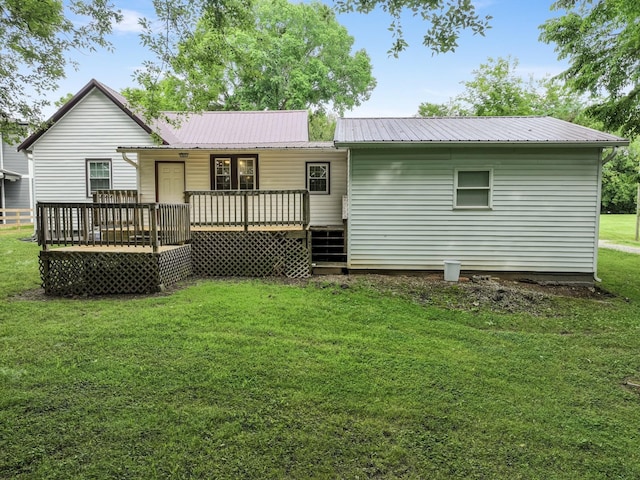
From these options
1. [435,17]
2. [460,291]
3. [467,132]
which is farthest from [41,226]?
[467,132]

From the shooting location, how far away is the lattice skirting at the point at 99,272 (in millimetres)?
7102

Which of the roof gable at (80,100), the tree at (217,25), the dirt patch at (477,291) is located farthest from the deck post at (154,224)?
the roof gable at (80,100)

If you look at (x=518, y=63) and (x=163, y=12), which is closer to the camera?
(x=163, y=12)

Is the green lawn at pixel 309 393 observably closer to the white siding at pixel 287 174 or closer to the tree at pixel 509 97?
the white siding at pixel 287 174

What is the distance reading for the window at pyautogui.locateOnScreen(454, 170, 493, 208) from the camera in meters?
8.85

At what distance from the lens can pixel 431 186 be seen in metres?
8.87

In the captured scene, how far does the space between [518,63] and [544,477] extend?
3113 cm

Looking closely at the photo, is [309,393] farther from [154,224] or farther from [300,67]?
[300,67]

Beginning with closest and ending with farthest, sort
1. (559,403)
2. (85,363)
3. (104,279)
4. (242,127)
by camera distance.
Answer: (559,403)
(85,363)
(104,279)
(242,127)

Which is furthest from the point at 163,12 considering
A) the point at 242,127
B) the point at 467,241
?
the point at 242,127

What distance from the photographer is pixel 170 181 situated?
12367 millimetres

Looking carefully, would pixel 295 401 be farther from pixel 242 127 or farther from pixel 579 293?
pixel 242 127

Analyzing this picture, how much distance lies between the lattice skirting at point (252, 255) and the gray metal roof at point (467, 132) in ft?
8.28

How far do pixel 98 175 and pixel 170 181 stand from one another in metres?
3.48
